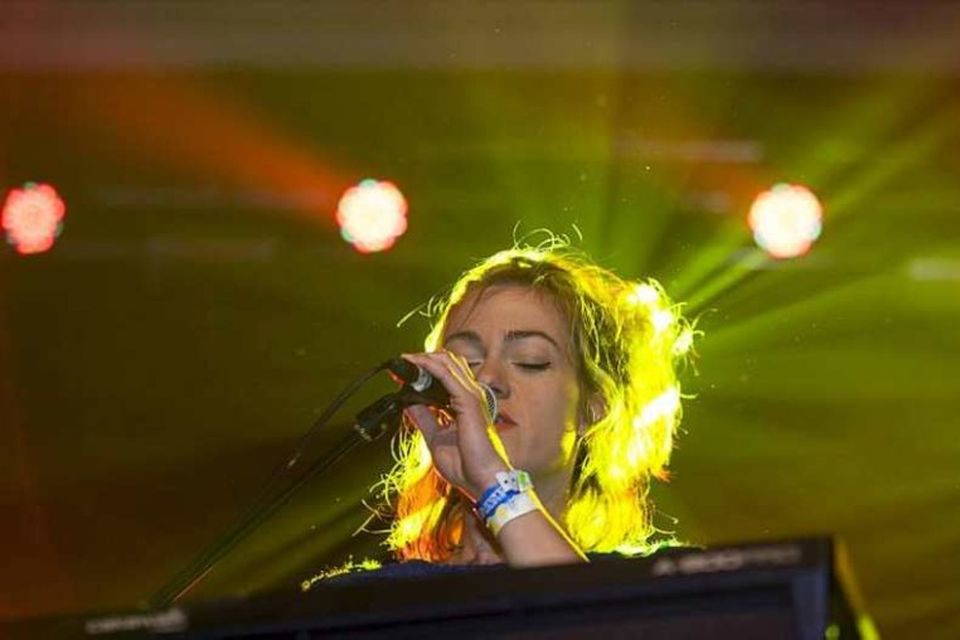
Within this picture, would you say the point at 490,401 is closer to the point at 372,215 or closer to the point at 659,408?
the point at 659,408

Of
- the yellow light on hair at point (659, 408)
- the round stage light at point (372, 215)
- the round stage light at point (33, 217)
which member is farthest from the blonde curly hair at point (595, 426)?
the round stage light at point (33, 217)

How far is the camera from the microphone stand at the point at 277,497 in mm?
2080

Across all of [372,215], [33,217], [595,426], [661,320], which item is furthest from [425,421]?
[33,217]

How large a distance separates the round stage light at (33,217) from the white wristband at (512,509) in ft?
7.22

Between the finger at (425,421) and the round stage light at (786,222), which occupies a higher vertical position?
the round stage light at (786,222)

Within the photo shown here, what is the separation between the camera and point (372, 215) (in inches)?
164

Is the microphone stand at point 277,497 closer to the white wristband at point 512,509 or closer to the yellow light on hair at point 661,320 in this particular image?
the white wristband at point 512,509

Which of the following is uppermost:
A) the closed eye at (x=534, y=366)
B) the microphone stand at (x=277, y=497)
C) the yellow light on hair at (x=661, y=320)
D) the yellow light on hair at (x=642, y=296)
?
the yellow light on hair at (x=642, y=296)

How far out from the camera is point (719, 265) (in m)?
3.97

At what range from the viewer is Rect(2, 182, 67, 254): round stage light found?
421 cm

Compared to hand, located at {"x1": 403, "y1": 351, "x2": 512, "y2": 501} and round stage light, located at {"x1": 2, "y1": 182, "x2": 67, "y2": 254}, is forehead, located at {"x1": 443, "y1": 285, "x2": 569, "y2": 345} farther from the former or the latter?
round stage light, located at {"x1": 2, "y1": 182, "x2": 67, "y2": 254}

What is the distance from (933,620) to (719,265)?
3.04 feet

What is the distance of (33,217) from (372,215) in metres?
0.82

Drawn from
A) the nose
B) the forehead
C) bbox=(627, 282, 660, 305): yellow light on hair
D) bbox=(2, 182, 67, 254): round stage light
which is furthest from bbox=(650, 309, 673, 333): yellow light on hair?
bbox=(2, 182, 67, 254): round stage light
